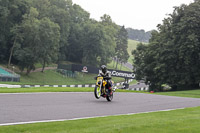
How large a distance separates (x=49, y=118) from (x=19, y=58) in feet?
196

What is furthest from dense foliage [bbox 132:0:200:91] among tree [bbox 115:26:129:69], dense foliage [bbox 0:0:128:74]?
tree [bbox 115:26:129:69]

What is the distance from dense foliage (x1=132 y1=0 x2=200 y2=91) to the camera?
4451cm

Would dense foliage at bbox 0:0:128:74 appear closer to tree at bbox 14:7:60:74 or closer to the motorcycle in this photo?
tree at bbox 14:7:60:74

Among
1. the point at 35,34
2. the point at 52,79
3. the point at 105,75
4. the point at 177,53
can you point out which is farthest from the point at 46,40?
the point at 105,75

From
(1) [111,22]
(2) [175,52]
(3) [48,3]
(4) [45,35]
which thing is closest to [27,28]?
(4) [45,35]

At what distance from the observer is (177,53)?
1820 inches

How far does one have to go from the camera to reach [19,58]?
67.6 meters

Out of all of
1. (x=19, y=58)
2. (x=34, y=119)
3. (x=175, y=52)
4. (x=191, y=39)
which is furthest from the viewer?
(x=19, y=58)

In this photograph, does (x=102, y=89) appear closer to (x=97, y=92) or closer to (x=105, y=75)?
(x=97, y=92)

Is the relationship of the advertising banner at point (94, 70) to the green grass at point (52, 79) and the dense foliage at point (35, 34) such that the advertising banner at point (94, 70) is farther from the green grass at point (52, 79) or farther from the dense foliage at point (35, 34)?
the dense foliage at point (35, 34)

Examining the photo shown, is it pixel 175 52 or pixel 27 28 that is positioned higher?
pixel 27 28

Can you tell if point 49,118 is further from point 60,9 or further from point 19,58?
point 60,9

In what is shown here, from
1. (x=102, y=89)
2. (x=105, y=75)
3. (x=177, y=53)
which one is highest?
(x=177, y=53)

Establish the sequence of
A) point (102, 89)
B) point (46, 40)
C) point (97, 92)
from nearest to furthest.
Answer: point (102, 89)
point (97, 92)
point (46, 40)
